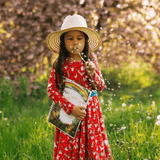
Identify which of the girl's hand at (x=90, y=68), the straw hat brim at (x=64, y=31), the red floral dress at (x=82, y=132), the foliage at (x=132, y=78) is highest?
the foliage at (x=132, y=78)

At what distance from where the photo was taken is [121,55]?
6953 millimetres

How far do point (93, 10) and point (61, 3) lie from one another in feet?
2.27

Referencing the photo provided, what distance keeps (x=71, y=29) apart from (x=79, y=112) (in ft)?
2.19

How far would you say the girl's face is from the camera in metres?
2.20

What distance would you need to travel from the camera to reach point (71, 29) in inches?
85.3

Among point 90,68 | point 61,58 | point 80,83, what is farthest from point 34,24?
point 90,68

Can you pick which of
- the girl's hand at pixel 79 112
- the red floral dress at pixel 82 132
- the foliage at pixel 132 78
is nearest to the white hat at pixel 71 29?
the red floral dress at pixel 82 132

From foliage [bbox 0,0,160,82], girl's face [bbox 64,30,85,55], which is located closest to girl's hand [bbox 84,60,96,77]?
girl's face [bbox 64,30,85,55]

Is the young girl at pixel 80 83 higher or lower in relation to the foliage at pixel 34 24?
lower

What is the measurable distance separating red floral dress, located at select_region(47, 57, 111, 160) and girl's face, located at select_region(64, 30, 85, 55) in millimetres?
122

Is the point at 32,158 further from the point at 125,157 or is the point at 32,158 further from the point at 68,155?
the point at 125,157

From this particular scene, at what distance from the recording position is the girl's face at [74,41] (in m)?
2.20

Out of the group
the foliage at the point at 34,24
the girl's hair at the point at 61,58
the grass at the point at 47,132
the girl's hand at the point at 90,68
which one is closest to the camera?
the girl's hand at the point at 90,68

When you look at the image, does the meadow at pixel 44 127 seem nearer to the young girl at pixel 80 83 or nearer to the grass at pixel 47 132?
the grass at pixel 47 132
